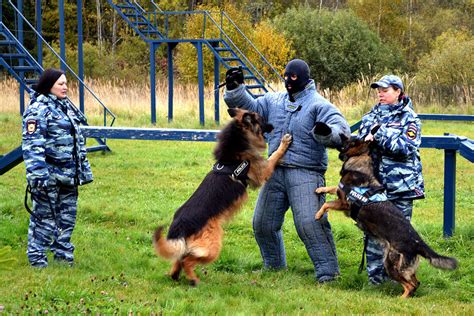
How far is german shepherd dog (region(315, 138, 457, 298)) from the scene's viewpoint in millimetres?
5688

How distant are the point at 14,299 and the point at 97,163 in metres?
8.35

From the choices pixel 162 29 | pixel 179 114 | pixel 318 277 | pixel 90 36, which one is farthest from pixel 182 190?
pixel 90 36

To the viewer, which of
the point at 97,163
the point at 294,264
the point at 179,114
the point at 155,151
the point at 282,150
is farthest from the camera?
the point at 179,114

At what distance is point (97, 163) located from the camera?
13.7 metres

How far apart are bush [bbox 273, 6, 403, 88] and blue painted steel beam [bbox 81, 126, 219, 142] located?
31.0m

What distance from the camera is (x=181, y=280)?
625 cm

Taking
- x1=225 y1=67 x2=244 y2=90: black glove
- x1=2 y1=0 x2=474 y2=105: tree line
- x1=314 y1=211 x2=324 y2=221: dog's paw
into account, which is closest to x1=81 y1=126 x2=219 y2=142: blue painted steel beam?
x1=225 y1=67 x2=244 y2=90: black glove

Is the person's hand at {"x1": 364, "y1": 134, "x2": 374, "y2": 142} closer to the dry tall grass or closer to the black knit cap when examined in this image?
the black knit cap

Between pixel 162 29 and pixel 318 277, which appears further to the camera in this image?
pixel 162 29

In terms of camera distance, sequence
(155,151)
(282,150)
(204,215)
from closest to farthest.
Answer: (204,215)
(282,150)
(155,151)

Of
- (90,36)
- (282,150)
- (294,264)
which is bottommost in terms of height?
(294,264)

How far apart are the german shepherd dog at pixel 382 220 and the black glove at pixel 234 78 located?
1149mm

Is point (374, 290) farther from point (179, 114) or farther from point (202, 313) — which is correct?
point (179, 114)

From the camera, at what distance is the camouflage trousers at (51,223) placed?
663cm
